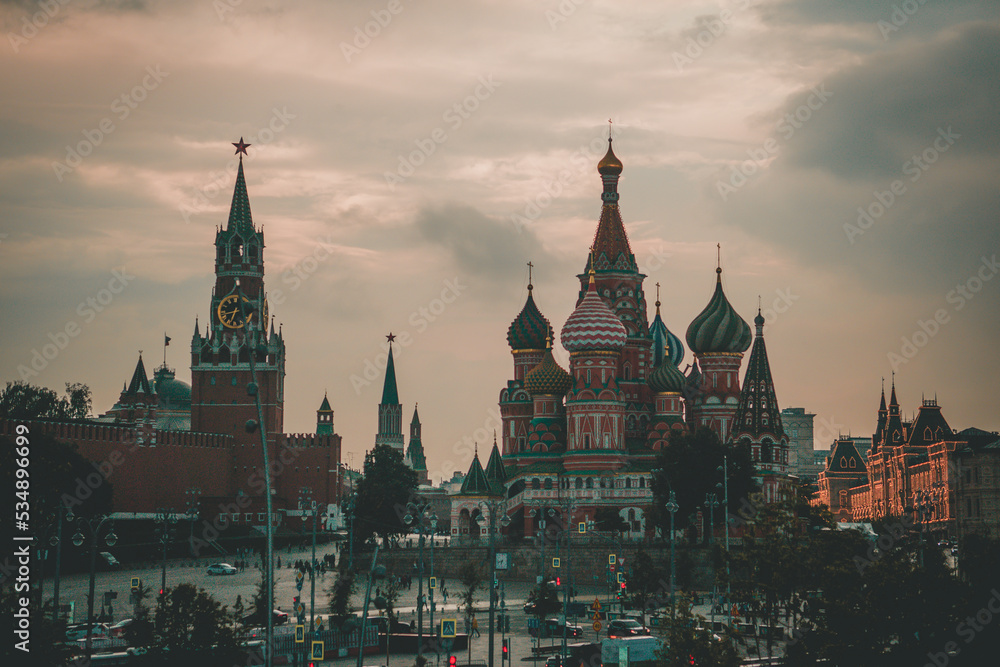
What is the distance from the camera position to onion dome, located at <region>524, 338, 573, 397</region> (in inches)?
4318

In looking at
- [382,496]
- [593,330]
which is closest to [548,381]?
[593,330]

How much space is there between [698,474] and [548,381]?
19.3 meters

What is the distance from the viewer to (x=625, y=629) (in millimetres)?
63031

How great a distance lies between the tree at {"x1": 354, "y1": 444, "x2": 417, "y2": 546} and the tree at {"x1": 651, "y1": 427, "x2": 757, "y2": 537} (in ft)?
68.3

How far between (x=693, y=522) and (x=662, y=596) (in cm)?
1836

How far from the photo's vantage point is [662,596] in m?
77.9

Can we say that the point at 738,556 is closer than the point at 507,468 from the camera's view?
Yes

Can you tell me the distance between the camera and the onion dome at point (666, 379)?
110m

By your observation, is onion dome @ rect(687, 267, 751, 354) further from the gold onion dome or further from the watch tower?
the watch tower

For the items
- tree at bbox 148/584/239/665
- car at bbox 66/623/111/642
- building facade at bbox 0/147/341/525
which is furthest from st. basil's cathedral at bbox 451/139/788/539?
tree at bbox 148/584/239/665


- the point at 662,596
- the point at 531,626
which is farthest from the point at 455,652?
the point at 662,596

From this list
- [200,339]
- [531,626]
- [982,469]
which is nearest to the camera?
[531,626]

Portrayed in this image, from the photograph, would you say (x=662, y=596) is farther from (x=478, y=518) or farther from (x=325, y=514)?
(x=325, y=514)

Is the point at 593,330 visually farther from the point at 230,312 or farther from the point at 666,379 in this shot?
the point at 230,312
